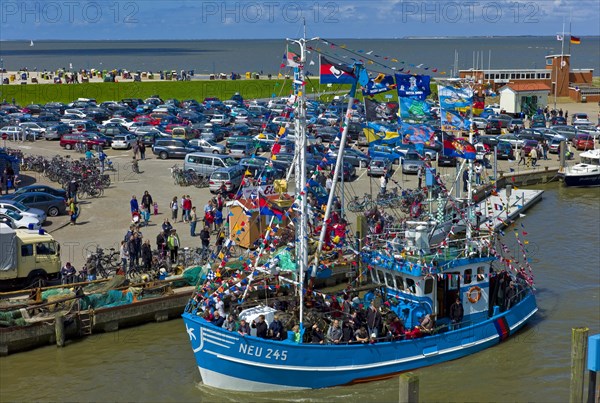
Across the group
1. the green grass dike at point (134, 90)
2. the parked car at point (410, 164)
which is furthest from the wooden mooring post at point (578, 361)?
the green grass dike at point (134, 90)

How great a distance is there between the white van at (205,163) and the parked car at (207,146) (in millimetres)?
7854

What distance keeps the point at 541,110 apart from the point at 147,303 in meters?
58.3

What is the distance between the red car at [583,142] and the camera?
62.1 meters

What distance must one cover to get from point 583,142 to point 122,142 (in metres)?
33.2

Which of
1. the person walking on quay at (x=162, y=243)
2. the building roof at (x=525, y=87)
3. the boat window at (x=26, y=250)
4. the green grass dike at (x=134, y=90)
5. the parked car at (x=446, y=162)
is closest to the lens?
the boat window at (x=26, y=250)

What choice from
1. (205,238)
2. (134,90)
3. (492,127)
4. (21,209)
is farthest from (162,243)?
(134,90)

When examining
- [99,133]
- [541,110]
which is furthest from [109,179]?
[541,110]

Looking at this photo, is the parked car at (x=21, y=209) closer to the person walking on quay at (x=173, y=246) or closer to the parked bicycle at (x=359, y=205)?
the person walking on quay at (x=173, y=246)

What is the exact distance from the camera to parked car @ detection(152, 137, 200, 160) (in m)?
56.5

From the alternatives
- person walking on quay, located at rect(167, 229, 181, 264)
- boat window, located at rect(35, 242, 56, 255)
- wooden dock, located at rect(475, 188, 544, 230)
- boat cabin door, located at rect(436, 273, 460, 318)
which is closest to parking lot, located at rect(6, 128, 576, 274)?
wooden dock, located at rect(475, 188, 544, 230)

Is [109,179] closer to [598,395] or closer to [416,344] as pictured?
[416,344]

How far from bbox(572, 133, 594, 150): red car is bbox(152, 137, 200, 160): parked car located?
91.8 feet

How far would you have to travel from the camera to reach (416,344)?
81.3 feet

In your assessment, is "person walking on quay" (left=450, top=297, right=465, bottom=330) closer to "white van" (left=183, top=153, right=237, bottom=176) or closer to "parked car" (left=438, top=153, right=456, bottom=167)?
"white van" (left=183, top=153, right=237, bottom=176)
